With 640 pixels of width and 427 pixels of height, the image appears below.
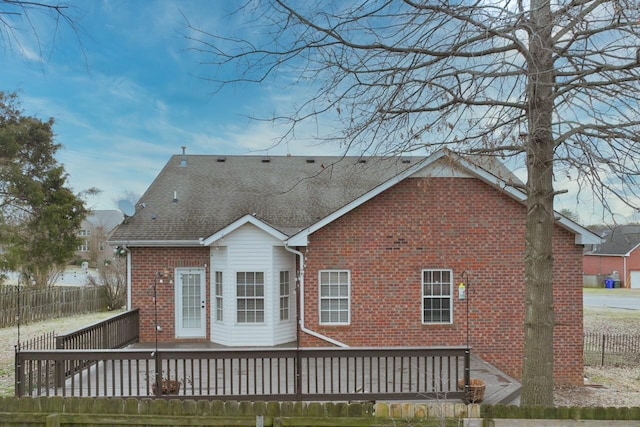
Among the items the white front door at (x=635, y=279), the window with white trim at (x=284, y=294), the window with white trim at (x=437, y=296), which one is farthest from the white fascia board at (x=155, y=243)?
the white front door at (x=635, y=279)

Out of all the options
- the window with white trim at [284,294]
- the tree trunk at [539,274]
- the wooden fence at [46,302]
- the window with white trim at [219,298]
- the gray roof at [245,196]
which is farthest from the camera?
the wooden fence at [46,302]

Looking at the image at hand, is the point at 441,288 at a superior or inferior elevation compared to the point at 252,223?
inferior

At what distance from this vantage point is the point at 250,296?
41.0ft

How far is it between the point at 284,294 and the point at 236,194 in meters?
4.22

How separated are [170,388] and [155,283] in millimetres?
5435

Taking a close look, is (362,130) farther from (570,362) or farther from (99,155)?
(99,155)

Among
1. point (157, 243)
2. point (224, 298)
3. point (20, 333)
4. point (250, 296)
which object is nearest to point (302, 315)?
point (250, 296)

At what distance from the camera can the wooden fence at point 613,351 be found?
1464 cm

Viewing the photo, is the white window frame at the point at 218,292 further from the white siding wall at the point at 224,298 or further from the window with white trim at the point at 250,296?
the window with white trim at the point at 250,296

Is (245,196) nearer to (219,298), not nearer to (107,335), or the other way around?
(219,298)

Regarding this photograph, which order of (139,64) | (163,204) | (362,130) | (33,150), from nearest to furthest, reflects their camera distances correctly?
(362,130) < (139,64) < (163,204) < (33,150)

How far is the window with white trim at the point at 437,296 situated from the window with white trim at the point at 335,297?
2049 millimetres

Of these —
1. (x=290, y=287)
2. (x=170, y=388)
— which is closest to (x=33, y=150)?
(x=290, y=287)

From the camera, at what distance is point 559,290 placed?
39.3 ft
